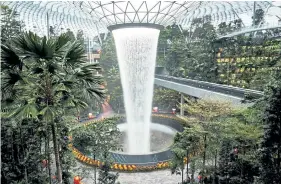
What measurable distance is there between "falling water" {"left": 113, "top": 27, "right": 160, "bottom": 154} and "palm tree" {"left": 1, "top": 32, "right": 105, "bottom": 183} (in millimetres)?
11823

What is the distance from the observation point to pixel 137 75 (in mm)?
20062

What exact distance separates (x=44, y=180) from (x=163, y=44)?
39704 millimetres

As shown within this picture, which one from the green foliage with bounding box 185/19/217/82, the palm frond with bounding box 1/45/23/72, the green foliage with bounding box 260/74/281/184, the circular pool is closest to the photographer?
the palm frond with bounding box 1/45/23/72

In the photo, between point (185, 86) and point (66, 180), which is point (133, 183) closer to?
point (66, 180)

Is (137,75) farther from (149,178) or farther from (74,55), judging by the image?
(74,55)

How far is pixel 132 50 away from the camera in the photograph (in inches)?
749

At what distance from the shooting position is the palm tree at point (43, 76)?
18.6 feet

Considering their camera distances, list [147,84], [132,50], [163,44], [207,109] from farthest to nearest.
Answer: [163,44]
[147,84]
[132,50]
[207,109]

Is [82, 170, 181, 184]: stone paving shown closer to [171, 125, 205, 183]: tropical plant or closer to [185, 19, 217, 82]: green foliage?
[171, 125, 205, 183]: tropical plant

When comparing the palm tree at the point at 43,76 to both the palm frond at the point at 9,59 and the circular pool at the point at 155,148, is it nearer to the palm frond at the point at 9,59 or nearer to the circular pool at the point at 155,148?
the palm frond at the point at 9,59

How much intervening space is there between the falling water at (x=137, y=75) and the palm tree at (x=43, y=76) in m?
11.8

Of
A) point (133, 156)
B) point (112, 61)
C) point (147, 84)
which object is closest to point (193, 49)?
point (112, 61)

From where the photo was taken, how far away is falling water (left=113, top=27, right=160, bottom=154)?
18.3 meters

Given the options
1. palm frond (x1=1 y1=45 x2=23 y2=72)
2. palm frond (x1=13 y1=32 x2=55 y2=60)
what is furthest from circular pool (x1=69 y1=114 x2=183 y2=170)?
palm frond (x1=13 y1=32 x2=55 y2=60)
